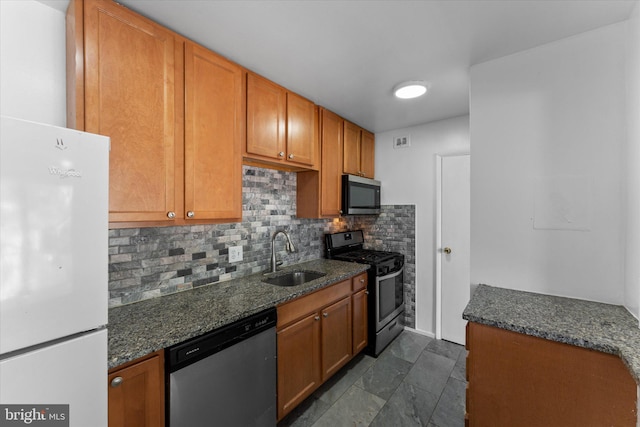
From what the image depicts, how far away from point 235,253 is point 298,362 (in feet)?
2.97

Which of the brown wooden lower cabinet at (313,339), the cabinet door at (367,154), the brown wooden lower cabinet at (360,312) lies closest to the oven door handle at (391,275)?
the brown wooden lower cabinet at (360,312)

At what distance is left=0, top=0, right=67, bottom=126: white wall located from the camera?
1.15m

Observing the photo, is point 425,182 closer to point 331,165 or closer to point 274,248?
point 331,165

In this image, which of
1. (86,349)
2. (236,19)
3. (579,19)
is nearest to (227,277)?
(86,349)

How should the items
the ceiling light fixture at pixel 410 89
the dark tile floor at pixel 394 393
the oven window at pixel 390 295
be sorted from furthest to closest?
1. the oven window at pixel 390 295
2. the ceiling light fixture at pixel 410 89
3. the dark tile floor at pixel 394 393

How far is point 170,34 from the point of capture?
1415mm

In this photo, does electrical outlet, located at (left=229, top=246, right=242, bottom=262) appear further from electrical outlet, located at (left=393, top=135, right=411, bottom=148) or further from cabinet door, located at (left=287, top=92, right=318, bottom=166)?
electrical outlet, located at (left=393, top=135, right=411, bottom=148)

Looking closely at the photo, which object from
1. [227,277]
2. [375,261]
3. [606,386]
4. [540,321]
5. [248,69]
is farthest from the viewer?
[375,261]

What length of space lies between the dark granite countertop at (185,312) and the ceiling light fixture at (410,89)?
1.58 meters

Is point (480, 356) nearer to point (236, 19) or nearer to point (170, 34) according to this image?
point (236, 19)

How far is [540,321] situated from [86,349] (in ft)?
5.92

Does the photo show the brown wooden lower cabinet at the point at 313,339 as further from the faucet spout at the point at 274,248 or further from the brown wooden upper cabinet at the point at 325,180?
the brown wooden upper cabinet at the point at 325,180

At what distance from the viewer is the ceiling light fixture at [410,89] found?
78.8 inches

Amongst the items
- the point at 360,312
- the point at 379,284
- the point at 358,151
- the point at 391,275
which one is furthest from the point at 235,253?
the point at 358,151
